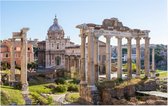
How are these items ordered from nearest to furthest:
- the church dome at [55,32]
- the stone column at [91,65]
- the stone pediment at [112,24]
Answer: the stone column at [91,65]
the stone pediment at [112,24]
the church dome at [55,32]

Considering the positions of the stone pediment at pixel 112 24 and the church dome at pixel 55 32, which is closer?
the stone pediment at pixel 112 24

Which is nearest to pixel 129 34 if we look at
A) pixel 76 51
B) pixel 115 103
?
pixel 115 103

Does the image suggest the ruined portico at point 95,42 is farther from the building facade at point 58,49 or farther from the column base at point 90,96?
the building facade at point 58,49

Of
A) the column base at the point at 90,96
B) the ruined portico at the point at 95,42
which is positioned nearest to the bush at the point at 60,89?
the ruined portico at the point at 95,42

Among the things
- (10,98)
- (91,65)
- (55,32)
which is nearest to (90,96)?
(91,65)

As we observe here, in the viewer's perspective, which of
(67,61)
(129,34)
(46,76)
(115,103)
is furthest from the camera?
(67,61)

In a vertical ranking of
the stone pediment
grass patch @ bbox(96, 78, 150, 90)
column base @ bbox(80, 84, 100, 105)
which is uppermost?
the stone pediment

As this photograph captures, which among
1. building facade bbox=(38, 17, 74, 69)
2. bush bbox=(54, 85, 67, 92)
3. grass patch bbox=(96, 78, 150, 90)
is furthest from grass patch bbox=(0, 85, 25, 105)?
building facade bbox=(38, 17, 74, 69)

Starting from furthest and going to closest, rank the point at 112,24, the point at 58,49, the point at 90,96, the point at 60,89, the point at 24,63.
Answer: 1. the point at 58,49
2. the point at 60,89
3. the point at 112,24
4. the point at 24,63
5. the point at 90,96

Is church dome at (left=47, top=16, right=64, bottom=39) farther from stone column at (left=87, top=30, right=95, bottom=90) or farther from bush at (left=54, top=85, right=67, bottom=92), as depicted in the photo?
stone column at (left=87, top=30, right=95, bottom=90)

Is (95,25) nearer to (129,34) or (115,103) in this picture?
(129,34)

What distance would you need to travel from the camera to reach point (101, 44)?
2260 inches

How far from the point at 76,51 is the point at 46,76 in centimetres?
1240

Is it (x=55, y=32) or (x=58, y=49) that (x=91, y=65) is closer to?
(x=55, y=32)
